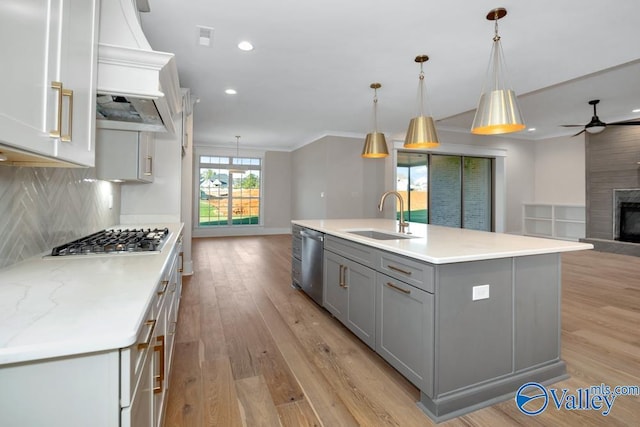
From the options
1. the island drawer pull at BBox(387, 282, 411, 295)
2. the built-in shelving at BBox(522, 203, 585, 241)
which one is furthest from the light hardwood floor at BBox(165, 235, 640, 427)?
the built-in shelving at BBox(522, 203, 585, 241)

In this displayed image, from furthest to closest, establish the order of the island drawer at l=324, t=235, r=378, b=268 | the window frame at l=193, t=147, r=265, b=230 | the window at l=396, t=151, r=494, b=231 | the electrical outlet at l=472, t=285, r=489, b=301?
the window frame at l=193, t=147, r=265, b=230
the window at l=396, t=151, r=494, b=231
the island drawer at l=324, t=235, r=378, b=268
the electrical outlet at l=472, t=285, r=489, b=301

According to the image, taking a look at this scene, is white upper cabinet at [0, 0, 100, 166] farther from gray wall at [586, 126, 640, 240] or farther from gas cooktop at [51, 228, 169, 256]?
gray wall at [586, 126, 640, 240]

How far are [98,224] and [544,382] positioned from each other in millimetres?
3401

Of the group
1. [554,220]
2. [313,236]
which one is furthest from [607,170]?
[313,236]

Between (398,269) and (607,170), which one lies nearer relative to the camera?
(398,269)

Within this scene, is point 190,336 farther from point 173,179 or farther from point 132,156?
point 173,179

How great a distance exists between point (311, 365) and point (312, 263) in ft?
4.16

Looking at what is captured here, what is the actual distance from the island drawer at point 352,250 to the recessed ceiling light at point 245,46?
6.70 feet

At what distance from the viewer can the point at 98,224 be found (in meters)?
2.62

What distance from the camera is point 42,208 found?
5.38 ft

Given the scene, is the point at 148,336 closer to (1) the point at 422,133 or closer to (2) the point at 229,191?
(1) the point at 422,133

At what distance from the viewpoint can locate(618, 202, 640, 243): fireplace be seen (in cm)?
626

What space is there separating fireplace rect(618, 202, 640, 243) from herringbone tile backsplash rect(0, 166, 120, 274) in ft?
29.0

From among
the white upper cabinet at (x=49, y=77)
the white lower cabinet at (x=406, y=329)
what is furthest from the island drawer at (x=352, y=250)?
the white upper cabinet at (x=49, y=77)
